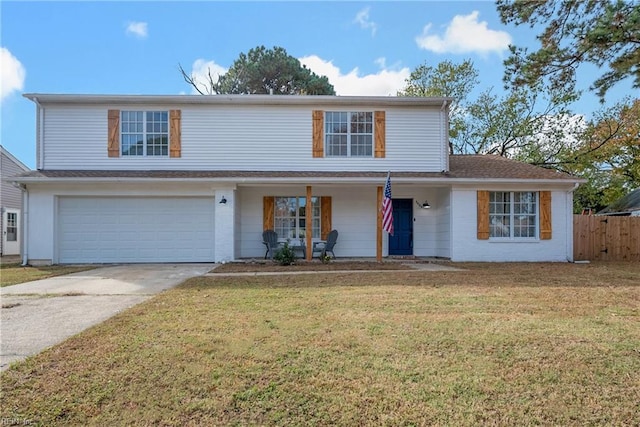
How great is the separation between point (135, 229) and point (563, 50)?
1258cm

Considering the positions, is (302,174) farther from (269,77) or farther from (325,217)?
(269,77)

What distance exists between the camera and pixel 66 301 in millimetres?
6098

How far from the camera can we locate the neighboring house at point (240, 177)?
39.0 feet

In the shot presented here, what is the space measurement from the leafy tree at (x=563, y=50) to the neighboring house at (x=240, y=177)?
3.46m

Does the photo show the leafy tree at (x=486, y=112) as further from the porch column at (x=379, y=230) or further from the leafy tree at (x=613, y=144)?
the porch column at (x=379, y=230)

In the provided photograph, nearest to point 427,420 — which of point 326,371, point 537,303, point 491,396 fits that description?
point 491,396

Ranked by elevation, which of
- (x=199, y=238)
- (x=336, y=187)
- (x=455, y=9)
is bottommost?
(x=199, y=238)

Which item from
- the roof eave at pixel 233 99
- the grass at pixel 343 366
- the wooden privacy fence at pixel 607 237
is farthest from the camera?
the wooden privacy fence at pixel 607 237

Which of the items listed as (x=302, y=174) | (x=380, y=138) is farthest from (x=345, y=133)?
(x=302, y=174)

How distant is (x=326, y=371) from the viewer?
3158mm

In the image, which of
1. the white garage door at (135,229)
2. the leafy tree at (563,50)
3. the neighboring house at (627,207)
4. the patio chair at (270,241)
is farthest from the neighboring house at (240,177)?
the neighboring house at (627,207)

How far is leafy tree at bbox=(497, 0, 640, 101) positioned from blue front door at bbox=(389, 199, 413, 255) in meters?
5.50

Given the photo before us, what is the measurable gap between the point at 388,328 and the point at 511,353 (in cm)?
128

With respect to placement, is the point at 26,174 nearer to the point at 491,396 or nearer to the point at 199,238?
the point at 199,238
